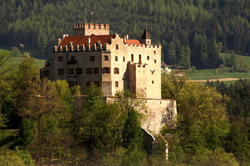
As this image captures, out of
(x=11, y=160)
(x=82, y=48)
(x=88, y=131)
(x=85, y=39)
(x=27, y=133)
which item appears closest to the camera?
(x=11, y=160)

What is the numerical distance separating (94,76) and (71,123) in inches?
374

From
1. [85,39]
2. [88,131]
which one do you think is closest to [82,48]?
[85,39]

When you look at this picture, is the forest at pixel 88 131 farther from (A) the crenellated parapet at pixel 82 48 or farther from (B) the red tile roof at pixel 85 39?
(B) the red tile roof at pixel 85 39

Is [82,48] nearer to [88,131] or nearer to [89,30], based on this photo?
[89,30]

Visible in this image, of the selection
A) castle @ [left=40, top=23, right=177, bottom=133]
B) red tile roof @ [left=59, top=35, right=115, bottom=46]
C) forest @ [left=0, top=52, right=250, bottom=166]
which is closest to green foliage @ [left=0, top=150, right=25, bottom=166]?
forest @ [left=0, top=52, right=250, bottom=166]

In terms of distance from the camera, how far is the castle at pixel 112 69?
96.8 m

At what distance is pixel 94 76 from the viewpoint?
319 feet

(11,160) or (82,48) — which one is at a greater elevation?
(82,48)

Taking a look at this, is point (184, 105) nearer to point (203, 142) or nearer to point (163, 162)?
point (203, 142)

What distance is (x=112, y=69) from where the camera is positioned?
319 feet

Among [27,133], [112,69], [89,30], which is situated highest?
[89,30]

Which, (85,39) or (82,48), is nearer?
(82,48)

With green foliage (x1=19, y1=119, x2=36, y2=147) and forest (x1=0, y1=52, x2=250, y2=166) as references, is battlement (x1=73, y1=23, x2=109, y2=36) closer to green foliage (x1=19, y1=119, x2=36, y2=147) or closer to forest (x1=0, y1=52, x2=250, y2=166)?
forest (x1=0, y1=52, x2=250, y2=166)

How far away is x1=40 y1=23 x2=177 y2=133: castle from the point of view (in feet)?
317
